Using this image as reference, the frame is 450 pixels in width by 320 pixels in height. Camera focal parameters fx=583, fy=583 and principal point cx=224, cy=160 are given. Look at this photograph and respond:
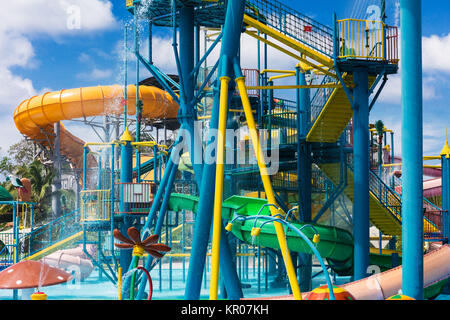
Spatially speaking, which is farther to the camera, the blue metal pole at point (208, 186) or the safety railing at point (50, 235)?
the safety railing at point (50, 235)

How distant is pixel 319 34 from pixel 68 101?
13992mm

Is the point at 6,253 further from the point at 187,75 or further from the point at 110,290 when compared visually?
the point at 187,75

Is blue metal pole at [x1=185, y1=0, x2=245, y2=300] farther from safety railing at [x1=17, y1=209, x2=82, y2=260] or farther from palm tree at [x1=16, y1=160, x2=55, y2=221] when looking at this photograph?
palm tree at [x1=16, y1=160, x2=55, y2=221]

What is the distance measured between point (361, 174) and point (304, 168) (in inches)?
124

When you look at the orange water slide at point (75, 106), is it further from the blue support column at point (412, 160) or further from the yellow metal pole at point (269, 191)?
the blue support column at point (412, 160)

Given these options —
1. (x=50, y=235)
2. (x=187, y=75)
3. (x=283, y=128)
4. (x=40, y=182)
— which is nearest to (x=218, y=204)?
(x=187, y=75)

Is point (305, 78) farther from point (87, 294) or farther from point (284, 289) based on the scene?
point (87, 294)

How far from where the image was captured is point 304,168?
17.1 meters

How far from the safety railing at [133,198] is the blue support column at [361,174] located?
6075mm

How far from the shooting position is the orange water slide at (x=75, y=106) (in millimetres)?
25719

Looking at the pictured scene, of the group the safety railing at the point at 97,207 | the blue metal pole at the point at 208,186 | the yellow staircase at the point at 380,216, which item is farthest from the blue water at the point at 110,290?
the blue metal pole at the point at 208,186
